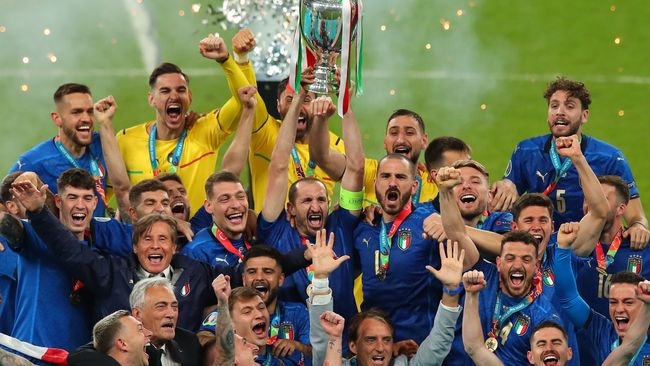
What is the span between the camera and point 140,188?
8.97m

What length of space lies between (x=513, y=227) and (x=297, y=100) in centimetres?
140

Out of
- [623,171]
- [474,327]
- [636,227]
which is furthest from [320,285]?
[623,171]

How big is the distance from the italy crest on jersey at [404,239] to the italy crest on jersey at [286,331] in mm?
750

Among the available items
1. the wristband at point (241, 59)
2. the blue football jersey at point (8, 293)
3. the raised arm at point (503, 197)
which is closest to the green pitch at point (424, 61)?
the wristband at point (241, 59)

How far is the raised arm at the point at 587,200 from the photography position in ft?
29.6

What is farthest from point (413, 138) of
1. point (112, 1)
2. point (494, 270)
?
point (112, 1)

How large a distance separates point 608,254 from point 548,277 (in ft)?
2.90

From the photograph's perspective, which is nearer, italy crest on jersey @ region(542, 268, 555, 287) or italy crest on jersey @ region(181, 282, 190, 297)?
italy crest on jersey @ region(181, 282, 190, 297)

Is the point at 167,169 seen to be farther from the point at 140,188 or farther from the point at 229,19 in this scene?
the point at 229,19

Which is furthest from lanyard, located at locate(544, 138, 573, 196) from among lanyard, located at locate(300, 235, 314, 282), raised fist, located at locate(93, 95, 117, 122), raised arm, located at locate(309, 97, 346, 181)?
raised fist, located at locate(93, 95, 117, 122)

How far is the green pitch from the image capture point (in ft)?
45.2

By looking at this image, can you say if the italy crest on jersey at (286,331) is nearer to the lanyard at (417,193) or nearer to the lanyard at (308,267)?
the lanyard at (308,267)

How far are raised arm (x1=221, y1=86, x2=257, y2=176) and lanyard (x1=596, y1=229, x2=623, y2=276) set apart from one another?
2.18m

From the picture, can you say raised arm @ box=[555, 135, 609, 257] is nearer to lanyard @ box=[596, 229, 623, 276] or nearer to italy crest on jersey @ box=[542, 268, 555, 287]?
lanyard @ box=[596, 229, 623, 276]
